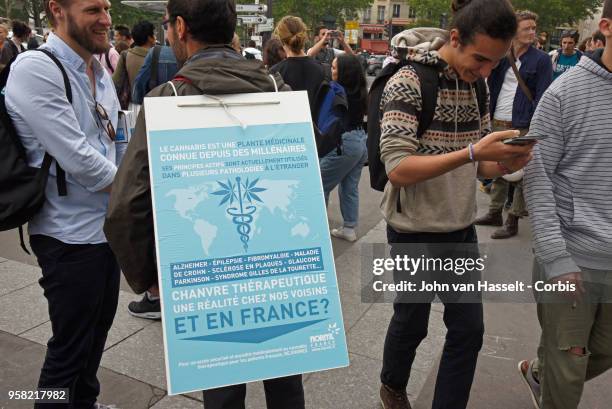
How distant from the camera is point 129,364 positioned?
9.98 ft

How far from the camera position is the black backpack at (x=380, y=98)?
6.85ft

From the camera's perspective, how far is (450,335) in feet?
7.63

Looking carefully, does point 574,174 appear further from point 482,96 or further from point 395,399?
point 395,399

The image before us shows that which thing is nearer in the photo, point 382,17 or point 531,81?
point 531,81

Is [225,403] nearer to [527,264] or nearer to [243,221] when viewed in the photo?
[243,221]

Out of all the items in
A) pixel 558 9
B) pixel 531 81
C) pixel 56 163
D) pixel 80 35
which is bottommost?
pixel 558 9

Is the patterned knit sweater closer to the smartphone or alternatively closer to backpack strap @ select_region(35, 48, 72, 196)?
the smartphone

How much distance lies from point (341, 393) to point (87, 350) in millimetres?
1309

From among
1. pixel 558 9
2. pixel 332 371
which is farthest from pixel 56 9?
pixel 558 9

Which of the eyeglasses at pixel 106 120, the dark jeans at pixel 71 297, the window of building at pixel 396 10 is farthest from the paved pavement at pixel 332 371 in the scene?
the window of building at pixel 396 10

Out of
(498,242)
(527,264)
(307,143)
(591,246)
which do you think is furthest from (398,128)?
(498,242)

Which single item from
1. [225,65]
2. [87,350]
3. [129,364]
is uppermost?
[225,65]

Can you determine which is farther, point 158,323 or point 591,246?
point 158,323

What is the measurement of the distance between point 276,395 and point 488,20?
153 centimetres
